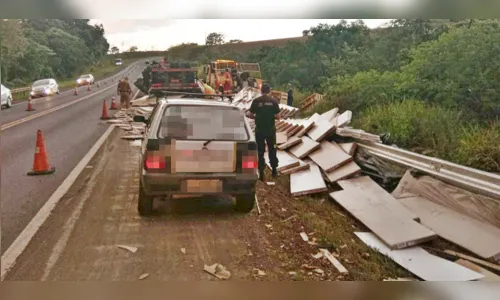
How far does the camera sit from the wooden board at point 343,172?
434 cm

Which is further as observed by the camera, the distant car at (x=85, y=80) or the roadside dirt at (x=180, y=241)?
the distant car at (x=85, y=80)

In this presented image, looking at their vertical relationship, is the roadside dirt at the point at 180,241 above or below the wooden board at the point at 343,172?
below

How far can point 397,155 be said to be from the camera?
4.33m

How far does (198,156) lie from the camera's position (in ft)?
11.8

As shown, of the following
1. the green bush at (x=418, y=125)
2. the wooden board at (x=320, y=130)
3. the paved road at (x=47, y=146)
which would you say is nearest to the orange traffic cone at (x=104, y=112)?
the paved road at (x=47, y=146)

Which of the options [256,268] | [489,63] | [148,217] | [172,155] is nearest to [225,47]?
[172,155]

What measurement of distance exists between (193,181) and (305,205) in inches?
41.2

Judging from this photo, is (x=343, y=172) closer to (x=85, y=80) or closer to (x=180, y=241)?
(x=180, y=241)

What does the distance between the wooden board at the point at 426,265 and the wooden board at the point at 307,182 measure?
30.2 inches

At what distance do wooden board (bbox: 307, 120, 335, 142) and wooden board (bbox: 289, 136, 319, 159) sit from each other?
5 centimetres

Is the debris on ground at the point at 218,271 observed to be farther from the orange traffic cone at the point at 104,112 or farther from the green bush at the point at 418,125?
the green bush at the point at 418,125

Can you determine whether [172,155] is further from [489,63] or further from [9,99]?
[489,63]

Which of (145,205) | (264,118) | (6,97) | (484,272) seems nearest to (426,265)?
(484,272)

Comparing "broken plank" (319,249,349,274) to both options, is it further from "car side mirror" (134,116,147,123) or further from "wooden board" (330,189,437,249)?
"car side mirror" (134,116,147,123)
